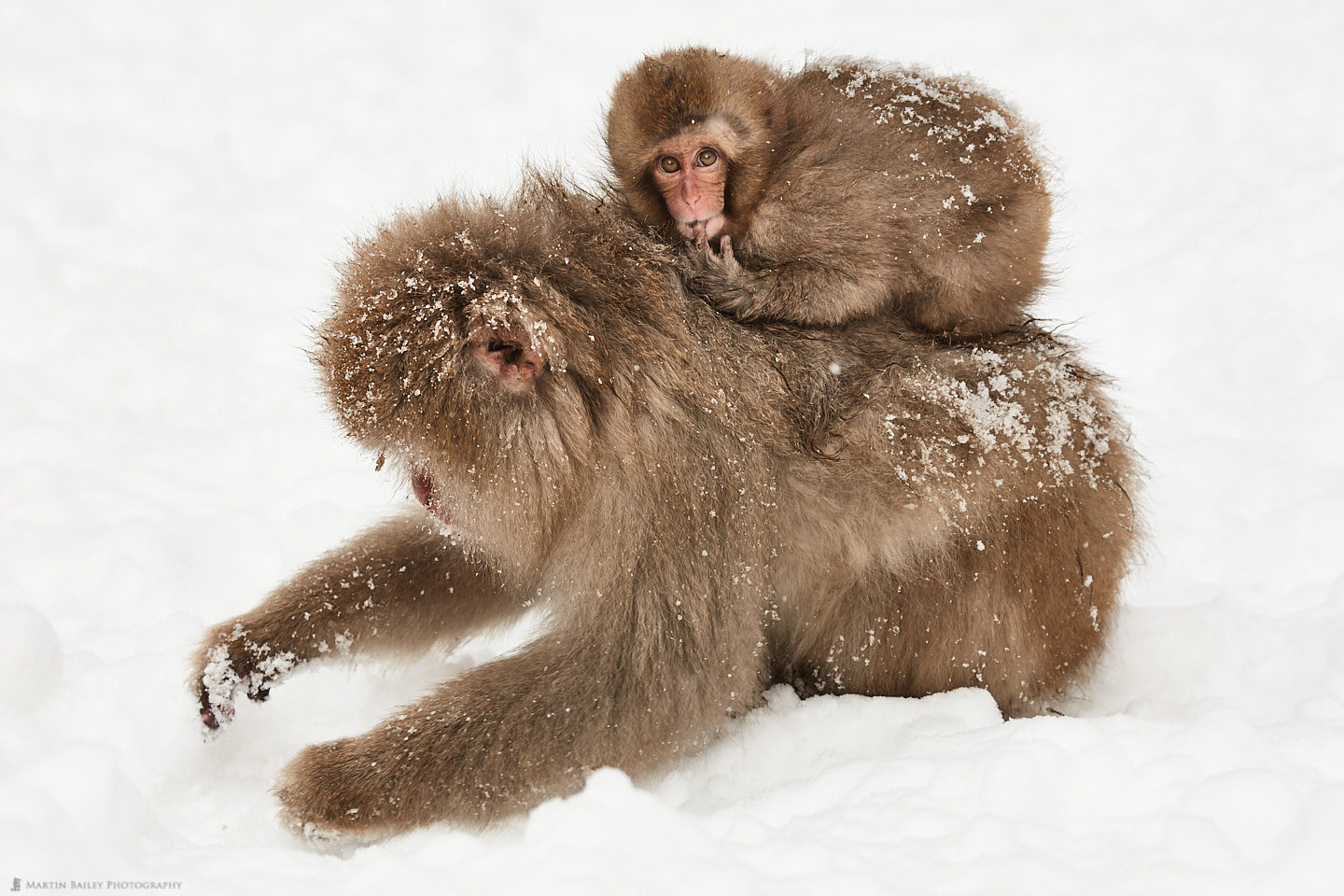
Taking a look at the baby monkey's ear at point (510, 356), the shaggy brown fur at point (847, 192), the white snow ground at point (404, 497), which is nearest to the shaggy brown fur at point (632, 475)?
the baby monkey's ear at point (510, 356)

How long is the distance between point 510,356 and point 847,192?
3.06ft

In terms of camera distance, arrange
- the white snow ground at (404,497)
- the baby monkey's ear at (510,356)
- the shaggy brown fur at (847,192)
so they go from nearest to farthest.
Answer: the white snow ground at (404,497) < the baby monkey's ear at (510,356) < the shaggy brown fur at (847,192)

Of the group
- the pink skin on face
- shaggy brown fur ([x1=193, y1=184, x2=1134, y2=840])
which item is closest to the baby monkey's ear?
shaggy brown fur ([x1=193, y1=184, x2=1134, y2=840])

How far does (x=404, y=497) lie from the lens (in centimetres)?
359

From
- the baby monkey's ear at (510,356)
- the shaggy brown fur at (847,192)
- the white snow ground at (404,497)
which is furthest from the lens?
the shaggy brown fur at (847,192)

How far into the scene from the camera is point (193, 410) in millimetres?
4750

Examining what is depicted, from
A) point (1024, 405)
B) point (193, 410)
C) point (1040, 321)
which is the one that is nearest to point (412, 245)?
point (1024, 405)

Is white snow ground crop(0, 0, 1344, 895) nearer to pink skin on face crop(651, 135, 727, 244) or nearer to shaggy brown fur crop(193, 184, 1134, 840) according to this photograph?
shaggy brown fur crop(193, 184, 1134, 840)

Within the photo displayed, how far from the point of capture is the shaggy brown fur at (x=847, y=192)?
9.29 ft

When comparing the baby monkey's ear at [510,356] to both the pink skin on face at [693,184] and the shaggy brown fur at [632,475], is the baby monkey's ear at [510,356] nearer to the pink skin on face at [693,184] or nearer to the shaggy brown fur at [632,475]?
the shaggy brown fur at [632,475]

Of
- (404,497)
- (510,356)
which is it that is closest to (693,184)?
(510,356)

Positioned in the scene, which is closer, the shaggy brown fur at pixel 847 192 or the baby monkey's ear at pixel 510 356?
the baby monkey's ear at pixel 510 356

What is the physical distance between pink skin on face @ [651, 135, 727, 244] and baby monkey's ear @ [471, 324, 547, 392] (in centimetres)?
56

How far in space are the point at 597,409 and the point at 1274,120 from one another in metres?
5.02
